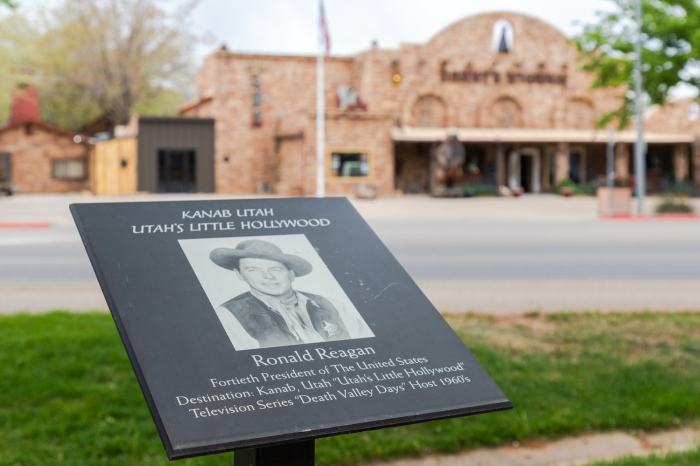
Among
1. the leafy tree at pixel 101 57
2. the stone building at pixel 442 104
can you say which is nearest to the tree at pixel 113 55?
the leafy tree at pixel 101 57

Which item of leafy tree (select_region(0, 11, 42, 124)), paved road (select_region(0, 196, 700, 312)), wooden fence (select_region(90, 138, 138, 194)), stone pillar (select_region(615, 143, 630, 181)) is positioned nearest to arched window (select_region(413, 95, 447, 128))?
stone pillar (select_region(615, 143, 630, 181))

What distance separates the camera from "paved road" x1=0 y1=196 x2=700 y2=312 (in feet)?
29.7

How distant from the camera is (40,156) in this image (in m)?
41.3

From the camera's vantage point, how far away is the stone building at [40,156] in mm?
40812

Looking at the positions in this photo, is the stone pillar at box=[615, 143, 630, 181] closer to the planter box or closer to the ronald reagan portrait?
the planter box

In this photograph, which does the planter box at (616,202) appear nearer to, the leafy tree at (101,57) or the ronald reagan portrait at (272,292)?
the ronald reagan portrait at (272,292)

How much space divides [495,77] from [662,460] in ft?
119

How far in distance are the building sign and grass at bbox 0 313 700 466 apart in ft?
105

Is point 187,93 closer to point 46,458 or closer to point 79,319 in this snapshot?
point 79,319

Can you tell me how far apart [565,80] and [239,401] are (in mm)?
40244

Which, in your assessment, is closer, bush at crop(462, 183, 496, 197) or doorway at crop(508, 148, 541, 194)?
bush at crop(462, 183, 496, 197)

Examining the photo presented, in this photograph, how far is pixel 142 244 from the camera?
2.47 meters

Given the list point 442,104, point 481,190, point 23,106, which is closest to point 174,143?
point 23,106

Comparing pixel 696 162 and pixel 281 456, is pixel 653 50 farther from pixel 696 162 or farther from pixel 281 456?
pixel 281 456
